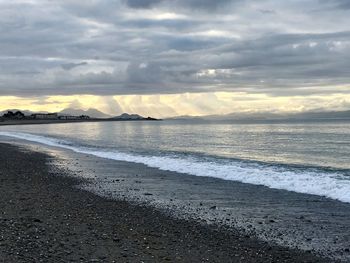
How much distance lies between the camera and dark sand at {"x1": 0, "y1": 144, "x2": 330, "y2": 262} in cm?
895

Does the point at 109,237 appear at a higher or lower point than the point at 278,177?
higher

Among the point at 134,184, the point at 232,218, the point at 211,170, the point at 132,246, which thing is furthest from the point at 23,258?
the point at 211,170

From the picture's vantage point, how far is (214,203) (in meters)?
15.7

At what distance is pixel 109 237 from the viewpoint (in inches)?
407

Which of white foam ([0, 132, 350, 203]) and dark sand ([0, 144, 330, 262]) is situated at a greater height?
dark sand ([0, 144, 330, 262])

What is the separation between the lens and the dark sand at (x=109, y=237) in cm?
895

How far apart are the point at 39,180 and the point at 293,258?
14.2m

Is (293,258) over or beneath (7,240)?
beneath

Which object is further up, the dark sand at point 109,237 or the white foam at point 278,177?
the dark sand at point 109,237

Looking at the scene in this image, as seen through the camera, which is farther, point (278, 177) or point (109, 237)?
point (278, 177)

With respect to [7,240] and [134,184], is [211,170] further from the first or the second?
[7,240]

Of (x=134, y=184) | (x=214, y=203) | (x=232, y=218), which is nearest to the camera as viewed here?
(x=232, y=218)

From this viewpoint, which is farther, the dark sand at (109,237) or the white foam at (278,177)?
the white foam at (278,177)

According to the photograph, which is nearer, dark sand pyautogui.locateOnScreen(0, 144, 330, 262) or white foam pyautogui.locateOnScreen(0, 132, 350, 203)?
dark sand pyautogui.locateOnScreen(0, 144, 330, 262)
